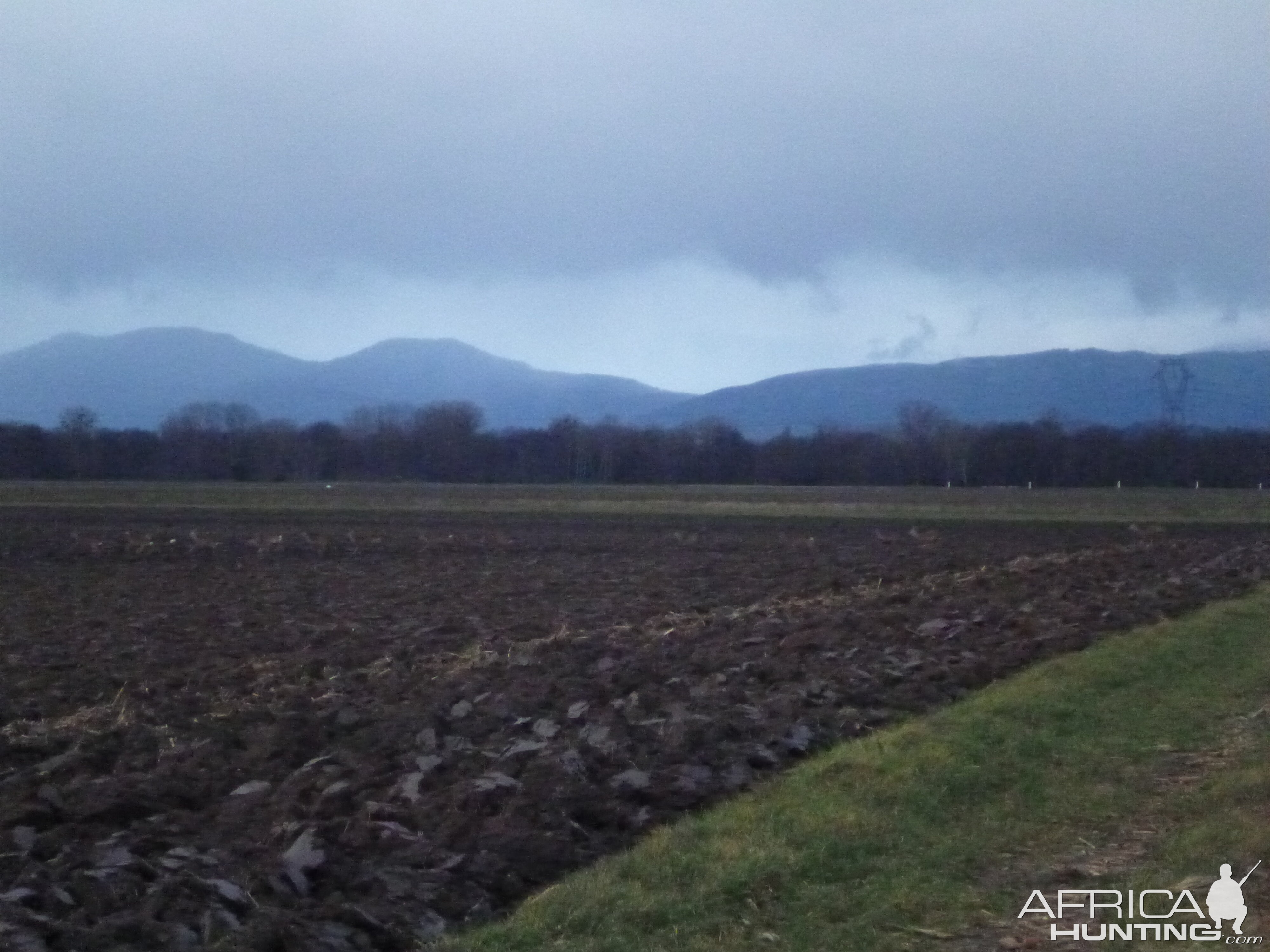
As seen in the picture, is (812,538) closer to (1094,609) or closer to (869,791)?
(1094,609)

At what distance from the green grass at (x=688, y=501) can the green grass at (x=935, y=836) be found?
3954 centimetres

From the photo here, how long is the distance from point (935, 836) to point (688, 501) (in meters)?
56.7

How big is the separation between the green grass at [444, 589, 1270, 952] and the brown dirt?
2.07 ft

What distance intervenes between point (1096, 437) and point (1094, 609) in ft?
274

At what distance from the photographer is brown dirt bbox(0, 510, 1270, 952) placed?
744 centimetres

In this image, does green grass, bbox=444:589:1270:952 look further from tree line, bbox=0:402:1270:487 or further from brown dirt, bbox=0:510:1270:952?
tree line, bbox=0:402:1270:487

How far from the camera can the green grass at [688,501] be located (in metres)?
54.3

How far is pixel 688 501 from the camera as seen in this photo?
65.1m

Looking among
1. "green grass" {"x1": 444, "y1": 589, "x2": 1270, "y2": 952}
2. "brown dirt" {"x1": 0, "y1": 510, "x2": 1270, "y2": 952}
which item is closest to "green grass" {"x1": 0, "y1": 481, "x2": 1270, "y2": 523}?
"brown dirt" {"x1": 0, "y1": 510, "x2": 1270, "y2": 952}

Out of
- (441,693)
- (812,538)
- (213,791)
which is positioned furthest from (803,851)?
(812,538)

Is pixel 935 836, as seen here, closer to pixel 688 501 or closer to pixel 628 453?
pixel 688 501

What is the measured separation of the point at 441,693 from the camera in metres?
13.7
